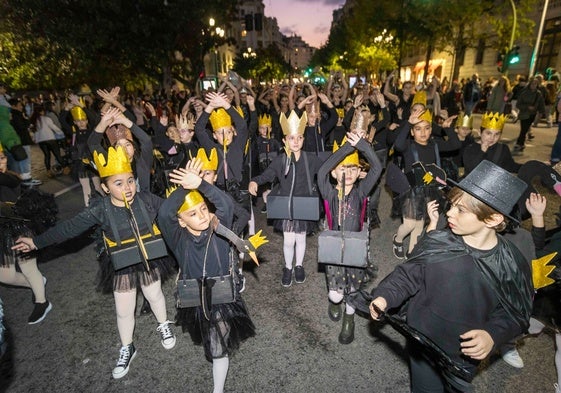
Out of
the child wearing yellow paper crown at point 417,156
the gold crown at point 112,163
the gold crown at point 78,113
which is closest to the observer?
the gold crown at point 112,163

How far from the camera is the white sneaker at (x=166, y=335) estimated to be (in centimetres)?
365

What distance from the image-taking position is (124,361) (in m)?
3.35

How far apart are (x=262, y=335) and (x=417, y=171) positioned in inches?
114

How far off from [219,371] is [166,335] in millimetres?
1114

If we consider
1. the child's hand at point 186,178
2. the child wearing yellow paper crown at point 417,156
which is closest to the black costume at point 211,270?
the child's hand at point 186,178

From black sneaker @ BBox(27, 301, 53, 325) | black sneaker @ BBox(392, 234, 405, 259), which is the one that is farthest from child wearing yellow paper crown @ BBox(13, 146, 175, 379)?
black sneaker @ BBox(392, 234, 405, 259)

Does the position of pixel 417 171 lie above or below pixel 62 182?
above

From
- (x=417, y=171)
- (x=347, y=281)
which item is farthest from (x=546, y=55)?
(x=347, y=281)

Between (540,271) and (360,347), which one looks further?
(360,347)

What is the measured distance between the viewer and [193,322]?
2.85m

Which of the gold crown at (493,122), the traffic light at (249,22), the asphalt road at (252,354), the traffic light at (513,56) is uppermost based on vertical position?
the traffic light at (249,22)

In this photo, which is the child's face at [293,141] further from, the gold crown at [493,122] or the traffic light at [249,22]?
the traffic light at [249,22]

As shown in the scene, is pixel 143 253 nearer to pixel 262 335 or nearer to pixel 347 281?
pixel 262 335

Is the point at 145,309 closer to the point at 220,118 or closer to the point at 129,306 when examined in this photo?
the point at 129,306
